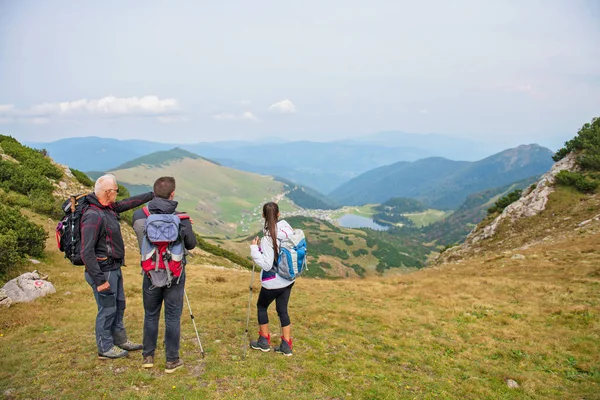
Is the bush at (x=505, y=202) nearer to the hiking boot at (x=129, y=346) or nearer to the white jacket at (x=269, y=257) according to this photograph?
the white jacket at (x=269, y=257)

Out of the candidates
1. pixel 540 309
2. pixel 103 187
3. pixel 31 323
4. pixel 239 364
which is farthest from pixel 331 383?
pixel 540 309

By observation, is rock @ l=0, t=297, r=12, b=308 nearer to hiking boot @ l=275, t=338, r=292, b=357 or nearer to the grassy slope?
the grassy slope

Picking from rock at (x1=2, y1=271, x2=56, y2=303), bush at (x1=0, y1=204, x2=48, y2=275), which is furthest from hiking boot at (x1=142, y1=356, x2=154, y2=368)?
bush at (x1=0, y1=204, x2=48, y2=275)

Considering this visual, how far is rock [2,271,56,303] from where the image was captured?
14.2 m

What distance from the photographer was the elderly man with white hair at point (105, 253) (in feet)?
26.0

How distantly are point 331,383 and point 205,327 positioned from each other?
17.9 ft

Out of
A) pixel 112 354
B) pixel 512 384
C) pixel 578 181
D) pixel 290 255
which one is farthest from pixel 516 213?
pixel 112 354

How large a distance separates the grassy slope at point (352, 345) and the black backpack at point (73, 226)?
10.0ft

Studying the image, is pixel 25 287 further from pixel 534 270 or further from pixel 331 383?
pixel 534 270

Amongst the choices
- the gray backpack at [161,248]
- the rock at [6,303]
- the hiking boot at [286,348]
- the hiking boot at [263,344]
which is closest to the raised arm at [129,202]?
the gray backpack at [161,248]

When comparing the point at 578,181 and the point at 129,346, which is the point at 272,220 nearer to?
the point at 129,346

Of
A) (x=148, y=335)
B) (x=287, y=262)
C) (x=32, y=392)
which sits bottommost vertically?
(x=32, y=392)

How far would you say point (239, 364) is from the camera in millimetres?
9398

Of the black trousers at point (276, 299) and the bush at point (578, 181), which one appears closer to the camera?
the black trousers at point (276, 299)
